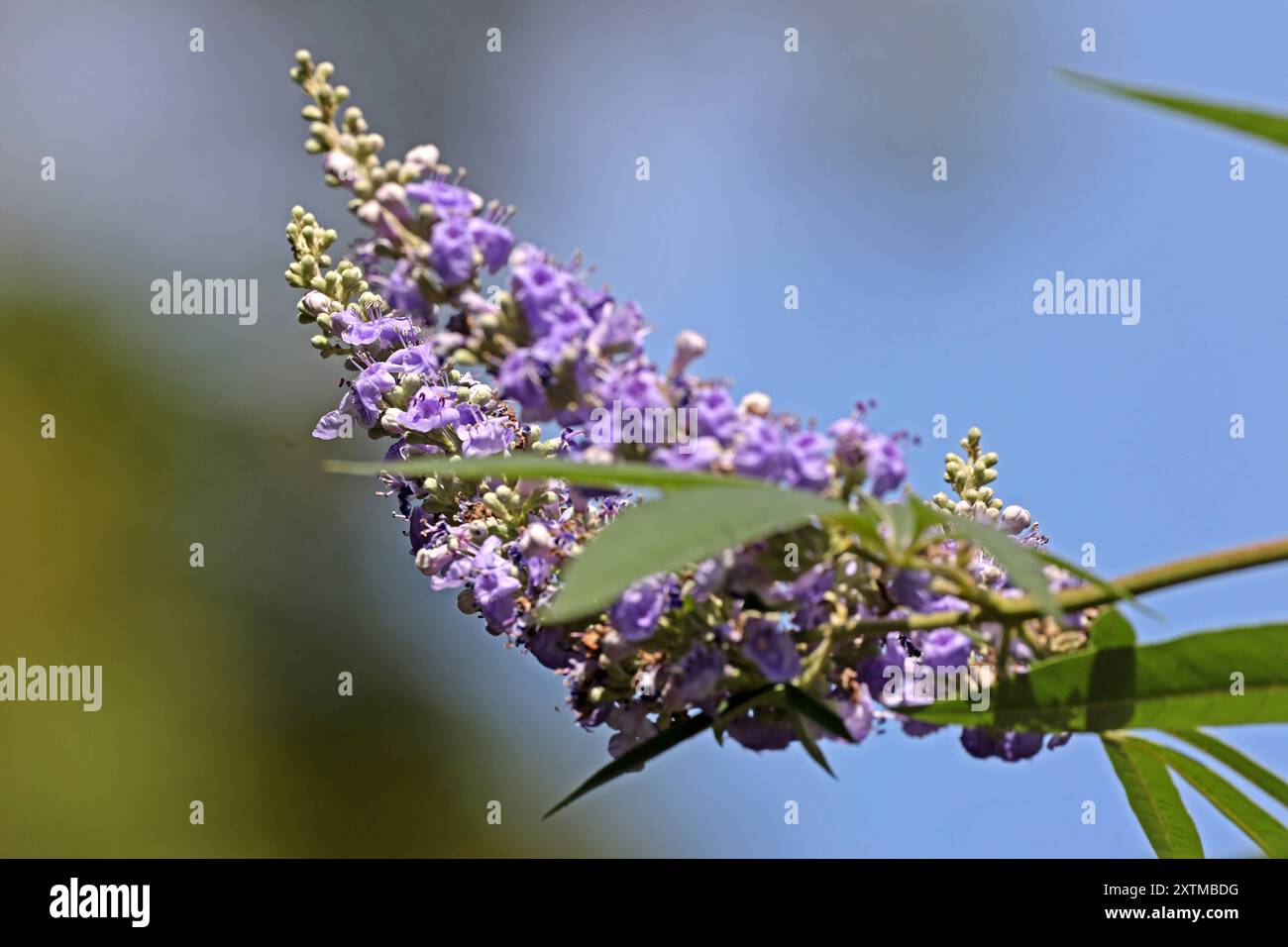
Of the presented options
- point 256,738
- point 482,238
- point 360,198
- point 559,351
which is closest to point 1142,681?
point 559,351

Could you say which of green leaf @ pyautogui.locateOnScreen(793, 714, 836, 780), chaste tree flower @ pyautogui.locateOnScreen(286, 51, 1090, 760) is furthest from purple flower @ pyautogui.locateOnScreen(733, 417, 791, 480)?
green leaf @ pyautogui.locateOnScreen(793, 714, 836, 780)

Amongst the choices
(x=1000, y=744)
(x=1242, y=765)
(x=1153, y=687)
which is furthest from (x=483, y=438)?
(x=1242, y=765)

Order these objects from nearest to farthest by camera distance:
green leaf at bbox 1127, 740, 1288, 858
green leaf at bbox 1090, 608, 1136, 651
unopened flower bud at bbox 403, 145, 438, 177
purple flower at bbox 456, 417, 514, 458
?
green leaf at bbox 1090, 608, 1136, 651
unopened flower bud at bbox 403, 145, 438, 177
green leaf at bbox 1127, 740, 1288, 858
purple flower at bbox 456, 417, 514, 458

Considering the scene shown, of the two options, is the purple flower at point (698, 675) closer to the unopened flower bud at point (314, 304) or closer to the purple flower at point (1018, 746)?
the purple flower at point (1018, 746)

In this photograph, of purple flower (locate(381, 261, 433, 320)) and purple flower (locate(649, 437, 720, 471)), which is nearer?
purple flower (locate(649, 437, 720, 471))

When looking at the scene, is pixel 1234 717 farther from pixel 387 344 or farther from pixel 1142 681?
pixel 387 344

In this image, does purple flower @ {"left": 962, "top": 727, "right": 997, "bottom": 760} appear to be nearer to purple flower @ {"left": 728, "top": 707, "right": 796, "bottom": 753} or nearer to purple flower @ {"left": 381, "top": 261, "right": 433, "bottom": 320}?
purple flower @ {"left": 728, "top": 707, "right": 796, "bottom": 753}

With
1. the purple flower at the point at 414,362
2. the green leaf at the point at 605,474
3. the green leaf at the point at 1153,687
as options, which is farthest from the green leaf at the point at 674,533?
the purple flower at the point at 414,362
